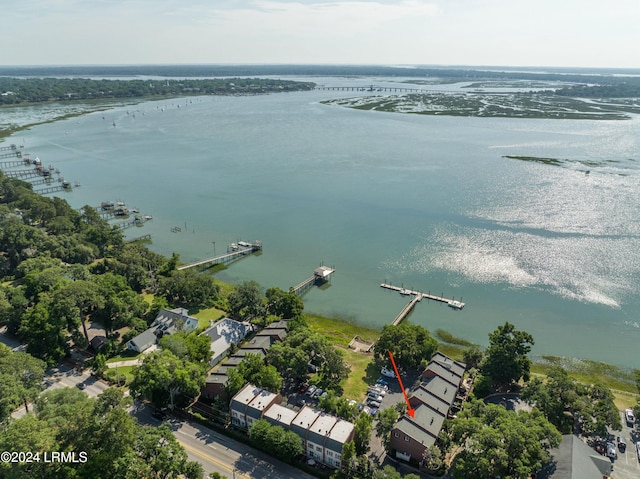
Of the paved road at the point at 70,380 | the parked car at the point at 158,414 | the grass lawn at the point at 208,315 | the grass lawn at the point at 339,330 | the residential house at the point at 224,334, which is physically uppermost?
the residential house at the point at 224,334

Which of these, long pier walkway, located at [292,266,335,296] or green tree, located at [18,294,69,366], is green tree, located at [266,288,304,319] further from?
green tree, located at [18,294,69,366]

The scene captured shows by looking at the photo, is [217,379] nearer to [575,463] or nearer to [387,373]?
[387,373]

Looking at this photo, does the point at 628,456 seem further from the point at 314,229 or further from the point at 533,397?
the point at 314,229


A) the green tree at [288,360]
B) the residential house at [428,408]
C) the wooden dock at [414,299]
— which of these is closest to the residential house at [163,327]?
the green tree at [288,360]

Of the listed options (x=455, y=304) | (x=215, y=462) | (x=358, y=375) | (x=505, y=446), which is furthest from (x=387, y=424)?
(x=455, y=304)

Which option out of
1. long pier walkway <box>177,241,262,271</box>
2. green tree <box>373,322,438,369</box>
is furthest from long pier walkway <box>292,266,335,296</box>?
green tree <box>373,322,438,369</box>

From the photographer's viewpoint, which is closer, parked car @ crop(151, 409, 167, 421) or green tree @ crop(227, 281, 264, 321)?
parked car @ crop(151, 409, 167, 421)

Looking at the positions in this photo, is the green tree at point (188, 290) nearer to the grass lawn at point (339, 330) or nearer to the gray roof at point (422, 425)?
the grass lawn at point (339, 330)
